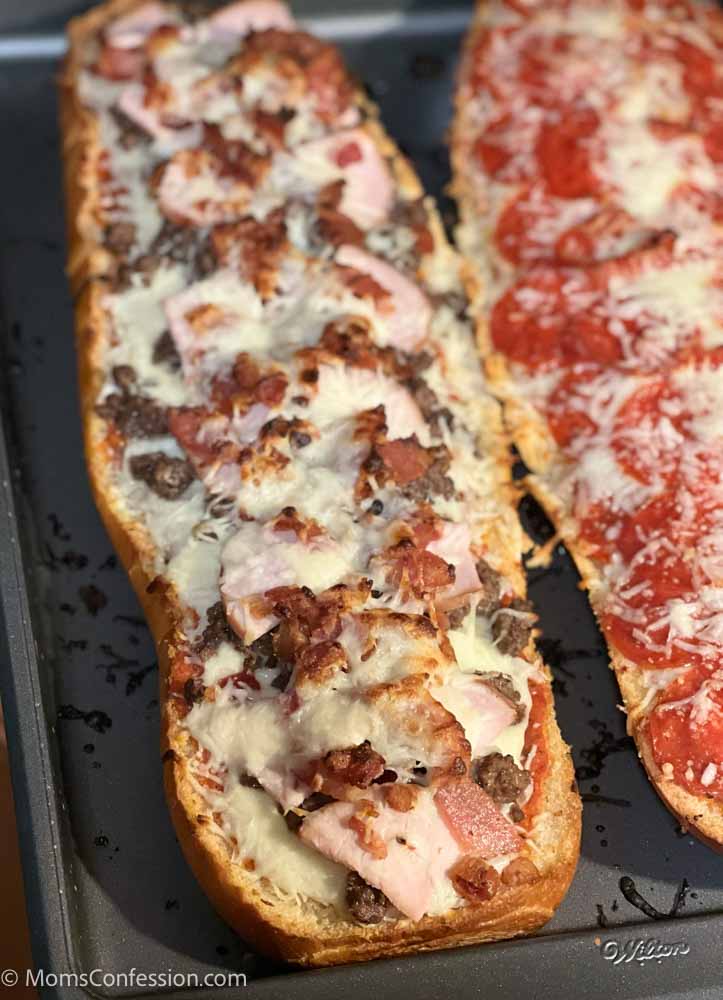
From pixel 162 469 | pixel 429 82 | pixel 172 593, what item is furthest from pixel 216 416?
pixel 429 82

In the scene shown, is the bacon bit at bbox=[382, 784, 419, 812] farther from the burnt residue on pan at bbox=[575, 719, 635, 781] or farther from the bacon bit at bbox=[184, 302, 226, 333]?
the bacon bit at bbox=[184, 302, 226, 333]

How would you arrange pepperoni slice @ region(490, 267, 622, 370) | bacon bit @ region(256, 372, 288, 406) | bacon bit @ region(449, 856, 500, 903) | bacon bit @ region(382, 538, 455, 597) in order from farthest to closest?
pepperoni slice @ region(490, 267, 622, 370)
bacon bit @ region(256, 372, 288, 406)
bacon bit @ region(382, 538, 455, 597)
bacon bit @ region(449, 856, 500, 903)

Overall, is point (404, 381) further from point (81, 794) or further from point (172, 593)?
point (81, 794)

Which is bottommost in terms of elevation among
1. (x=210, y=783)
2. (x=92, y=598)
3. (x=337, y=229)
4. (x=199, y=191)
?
(x=210, y=783)

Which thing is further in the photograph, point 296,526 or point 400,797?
point 296,526

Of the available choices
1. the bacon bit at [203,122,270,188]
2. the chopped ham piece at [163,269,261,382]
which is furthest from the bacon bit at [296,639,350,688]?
the bacon bit at [203,122,270,188]

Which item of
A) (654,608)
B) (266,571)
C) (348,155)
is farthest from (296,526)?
(348,155)

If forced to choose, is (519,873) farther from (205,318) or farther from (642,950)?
(205,318)

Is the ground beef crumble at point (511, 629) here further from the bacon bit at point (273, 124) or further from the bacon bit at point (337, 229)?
the bacon bit at point (273, 124)
